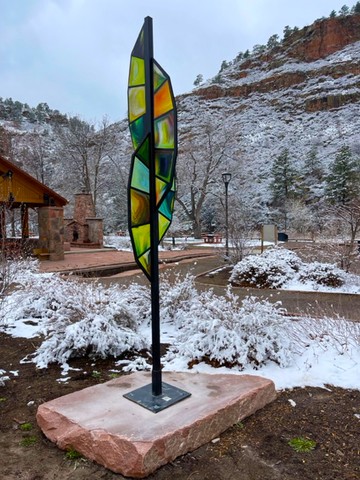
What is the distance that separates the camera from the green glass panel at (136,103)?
2.58m

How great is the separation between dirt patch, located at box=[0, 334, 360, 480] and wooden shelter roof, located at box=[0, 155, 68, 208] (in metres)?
10.7

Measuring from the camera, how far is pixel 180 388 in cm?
283

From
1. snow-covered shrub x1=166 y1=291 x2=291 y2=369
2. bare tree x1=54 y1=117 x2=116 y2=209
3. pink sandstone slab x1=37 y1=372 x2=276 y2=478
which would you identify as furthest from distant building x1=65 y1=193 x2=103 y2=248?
pink sandstone slab x1=37 y1=372 x2=276 y2=478

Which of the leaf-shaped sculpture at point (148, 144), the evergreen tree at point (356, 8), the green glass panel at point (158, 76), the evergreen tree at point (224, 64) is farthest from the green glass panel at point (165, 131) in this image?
the evergreen tree at point (224, 64)

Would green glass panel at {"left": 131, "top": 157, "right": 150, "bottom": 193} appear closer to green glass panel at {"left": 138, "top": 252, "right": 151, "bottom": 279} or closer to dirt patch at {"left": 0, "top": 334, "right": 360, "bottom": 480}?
green glass panel at {"left": 138, "top": 252, "right": 151, "bottom": 279}

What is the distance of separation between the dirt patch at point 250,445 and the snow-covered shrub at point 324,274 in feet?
17.5

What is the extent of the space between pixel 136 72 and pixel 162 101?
29 centimetres

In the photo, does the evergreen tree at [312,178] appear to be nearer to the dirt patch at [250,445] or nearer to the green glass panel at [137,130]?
the dirt patch at [250,445]

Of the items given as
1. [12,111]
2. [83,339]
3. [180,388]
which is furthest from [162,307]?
[12,111]

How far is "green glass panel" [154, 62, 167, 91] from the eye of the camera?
101 inches

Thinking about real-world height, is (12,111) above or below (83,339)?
above

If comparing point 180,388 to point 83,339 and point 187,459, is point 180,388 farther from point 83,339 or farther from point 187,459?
point 83,339

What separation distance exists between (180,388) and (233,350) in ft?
3.23

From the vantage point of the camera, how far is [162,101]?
2.60 m
